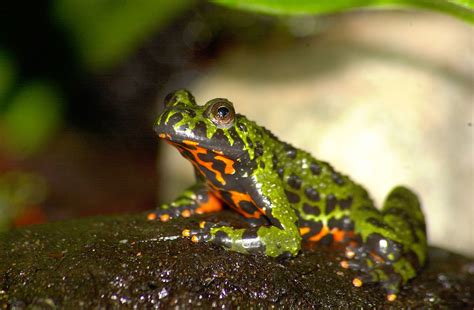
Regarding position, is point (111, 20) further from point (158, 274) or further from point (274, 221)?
point (158, 274)

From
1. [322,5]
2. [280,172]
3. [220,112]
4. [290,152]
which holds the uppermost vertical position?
[322,5]

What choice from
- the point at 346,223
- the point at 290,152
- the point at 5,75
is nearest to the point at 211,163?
the point at 290,152

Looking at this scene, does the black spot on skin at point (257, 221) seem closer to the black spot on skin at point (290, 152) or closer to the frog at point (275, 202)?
the frog at point (275, 202)

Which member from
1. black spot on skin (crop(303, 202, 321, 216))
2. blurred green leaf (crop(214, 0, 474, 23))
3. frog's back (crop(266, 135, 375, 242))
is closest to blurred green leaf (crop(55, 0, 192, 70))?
blurred green leaf (crop(214, 0, 474, 23))

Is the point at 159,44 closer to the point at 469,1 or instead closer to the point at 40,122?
the point at 40,122

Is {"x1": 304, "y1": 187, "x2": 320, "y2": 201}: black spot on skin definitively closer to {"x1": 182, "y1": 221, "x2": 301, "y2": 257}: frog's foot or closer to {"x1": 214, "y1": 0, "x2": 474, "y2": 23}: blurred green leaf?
{"x1": 182, "y1": 221, "x2": 301, "y2": 257}: frog's foot

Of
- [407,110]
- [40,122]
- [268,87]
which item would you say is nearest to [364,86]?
[407,110]

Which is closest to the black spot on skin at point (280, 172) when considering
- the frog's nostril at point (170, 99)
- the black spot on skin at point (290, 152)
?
the black spot on skin at point (290, 152)
